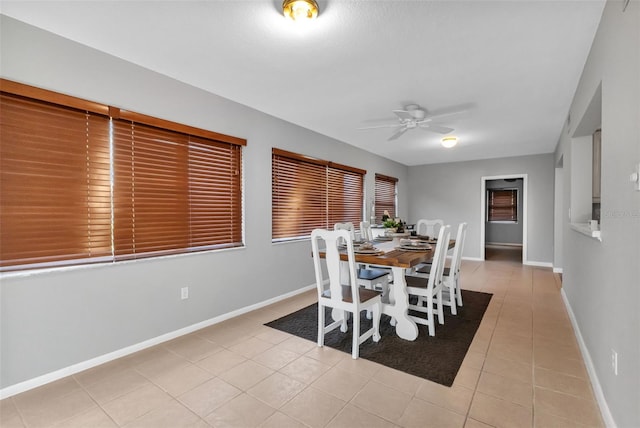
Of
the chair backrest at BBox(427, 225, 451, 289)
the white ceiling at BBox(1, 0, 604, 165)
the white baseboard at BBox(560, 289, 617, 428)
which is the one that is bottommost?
the white baseboard at BBox(560, 289, 617, 428)

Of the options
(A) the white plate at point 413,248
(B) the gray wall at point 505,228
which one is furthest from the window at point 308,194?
(B) the gray wall at point 505,228

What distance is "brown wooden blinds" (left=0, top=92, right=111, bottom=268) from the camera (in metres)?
1.96

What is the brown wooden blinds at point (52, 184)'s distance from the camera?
1955 mm

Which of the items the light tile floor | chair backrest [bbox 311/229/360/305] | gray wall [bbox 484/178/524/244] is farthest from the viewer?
gray wall [bbox 484/178/524/244]

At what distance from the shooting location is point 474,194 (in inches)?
279

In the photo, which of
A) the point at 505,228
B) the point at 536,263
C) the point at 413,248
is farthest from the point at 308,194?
the point at 505,228

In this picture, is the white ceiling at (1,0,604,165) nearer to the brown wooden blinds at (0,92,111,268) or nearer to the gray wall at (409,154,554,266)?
→ the brown wooden blinds at (0,92,111,268)

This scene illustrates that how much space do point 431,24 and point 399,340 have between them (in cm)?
257

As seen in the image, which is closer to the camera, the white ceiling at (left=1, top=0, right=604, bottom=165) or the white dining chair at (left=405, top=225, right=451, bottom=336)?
the white ceiling at (left=1, top=0, right=604, bottom=165)

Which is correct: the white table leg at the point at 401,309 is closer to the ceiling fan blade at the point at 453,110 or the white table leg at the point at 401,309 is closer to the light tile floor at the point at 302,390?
the light tile floor at the point at 302,390

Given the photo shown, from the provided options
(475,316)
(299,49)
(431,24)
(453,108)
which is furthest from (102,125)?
(475,316)

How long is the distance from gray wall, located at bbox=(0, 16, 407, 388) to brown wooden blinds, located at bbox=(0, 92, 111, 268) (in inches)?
5.8

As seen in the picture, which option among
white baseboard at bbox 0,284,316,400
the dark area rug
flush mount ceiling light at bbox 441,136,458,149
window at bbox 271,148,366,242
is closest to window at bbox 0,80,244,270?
white baseboard at bbox 0,284,316,400

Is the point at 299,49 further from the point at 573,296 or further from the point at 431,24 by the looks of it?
the point at 573,296
